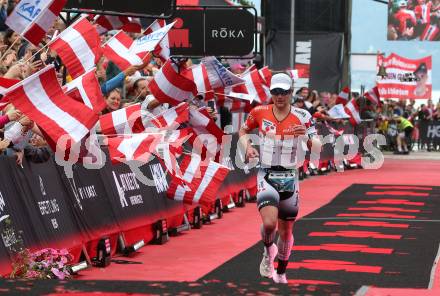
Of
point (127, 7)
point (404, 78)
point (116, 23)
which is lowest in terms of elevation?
point (404, 78)

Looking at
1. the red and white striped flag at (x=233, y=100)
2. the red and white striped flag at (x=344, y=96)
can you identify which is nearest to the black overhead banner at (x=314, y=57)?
the red and white striped flag at (x=344, y=96)

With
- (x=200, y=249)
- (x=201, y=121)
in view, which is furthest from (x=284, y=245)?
(x=201, y=121)

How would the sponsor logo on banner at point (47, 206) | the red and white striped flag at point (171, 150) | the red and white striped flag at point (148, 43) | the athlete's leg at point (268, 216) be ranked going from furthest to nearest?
the red and white striped flag at point (171, 150) < the red and white striped flag at point (148, 43) < the sponsor logo on banner at point (47, 206) < the athlete's leg at point (268, 216)

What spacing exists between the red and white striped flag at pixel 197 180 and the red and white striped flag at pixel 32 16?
426cm

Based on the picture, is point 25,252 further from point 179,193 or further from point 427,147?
point 427,147

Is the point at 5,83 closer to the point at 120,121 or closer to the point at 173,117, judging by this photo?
the point at 120,121

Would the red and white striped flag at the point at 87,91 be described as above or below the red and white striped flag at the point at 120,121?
above

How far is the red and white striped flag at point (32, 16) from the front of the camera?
1211 cm

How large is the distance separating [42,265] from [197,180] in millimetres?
4880

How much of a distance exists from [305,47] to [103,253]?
82.4ft

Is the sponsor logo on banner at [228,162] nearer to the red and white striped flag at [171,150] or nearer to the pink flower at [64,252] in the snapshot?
the red and white striped flag at [171,150]

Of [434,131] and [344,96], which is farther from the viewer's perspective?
[434,131]

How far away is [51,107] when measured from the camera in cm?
1096

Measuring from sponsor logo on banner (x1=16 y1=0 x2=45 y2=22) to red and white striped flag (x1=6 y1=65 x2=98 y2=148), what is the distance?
143cm
